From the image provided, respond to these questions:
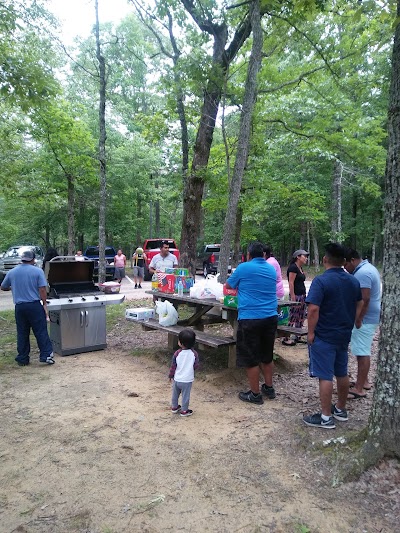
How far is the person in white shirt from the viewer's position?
4246 millimetres

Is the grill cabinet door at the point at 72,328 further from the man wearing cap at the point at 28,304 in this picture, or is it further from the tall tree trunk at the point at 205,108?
the tall tree trunk at the point at 205,108

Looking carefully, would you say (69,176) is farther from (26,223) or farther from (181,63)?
(26,223)

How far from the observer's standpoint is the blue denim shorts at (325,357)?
12.7 feet

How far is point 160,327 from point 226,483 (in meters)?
3.30

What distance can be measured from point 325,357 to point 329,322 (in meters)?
0.34

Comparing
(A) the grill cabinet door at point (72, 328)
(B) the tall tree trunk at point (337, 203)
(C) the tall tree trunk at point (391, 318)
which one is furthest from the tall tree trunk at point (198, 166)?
(B) the tall tree trunk at point (337, 203)

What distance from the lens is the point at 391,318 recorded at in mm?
3053

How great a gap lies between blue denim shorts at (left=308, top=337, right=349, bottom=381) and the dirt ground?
1.79 feet

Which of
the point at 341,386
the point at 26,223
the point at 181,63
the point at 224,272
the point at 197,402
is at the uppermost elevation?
the point at 181,63

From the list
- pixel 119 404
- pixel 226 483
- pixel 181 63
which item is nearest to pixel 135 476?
pixel 226 483

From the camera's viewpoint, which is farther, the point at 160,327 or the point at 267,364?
the point at 160,327

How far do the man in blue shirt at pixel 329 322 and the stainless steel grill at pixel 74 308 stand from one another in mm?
3839

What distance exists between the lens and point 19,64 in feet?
24.5

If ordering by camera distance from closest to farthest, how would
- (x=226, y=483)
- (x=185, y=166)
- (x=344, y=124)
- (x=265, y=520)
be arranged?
1. (x=265, y=520)
2. (x=226, y=483)
3. (x=344, y=124)
4. (x=185, y=166)
